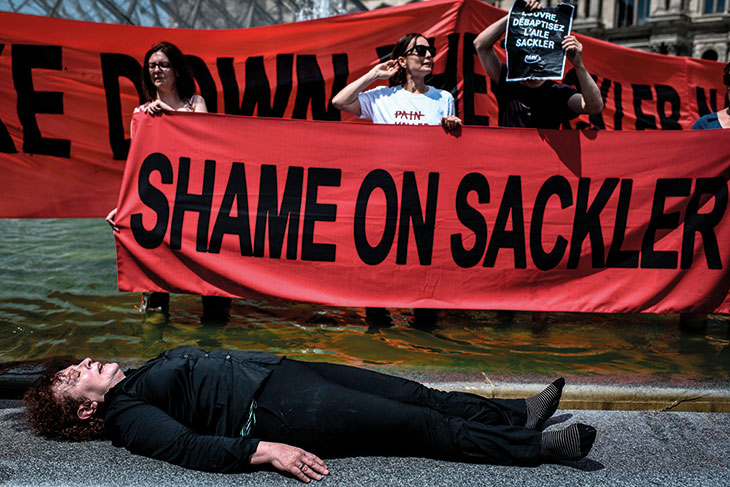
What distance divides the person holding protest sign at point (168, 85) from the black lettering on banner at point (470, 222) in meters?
1.90

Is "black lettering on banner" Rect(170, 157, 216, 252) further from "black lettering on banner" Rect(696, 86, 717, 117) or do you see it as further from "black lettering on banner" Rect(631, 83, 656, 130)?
"black lettering on banner" Rect(696, 86, 717, 117)

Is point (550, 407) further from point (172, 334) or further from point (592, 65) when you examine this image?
point (592, 65)

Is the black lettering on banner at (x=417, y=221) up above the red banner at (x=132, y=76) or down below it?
below

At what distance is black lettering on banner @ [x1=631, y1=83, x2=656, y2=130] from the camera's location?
22.1 ft

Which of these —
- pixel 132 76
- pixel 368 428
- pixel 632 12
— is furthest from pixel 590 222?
pixel 632 12

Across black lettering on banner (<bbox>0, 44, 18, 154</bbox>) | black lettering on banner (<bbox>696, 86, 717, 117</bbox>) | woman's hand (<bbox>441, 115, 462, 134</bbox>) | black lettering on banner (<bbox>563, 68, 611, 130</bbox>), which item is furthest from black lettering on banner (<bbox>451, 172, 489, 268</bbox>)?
black lettering on banner (<bbox>0, 44, 18, 154</bbox>)

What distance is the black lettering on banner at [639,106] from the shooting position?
674 centimetres

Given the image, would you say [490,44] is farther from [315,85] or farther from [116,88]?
[116,88]

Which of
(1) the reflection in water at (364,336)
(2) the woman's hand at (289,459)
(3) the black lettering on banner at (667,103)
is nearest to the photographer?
(2) the woman's hand at (289,459)

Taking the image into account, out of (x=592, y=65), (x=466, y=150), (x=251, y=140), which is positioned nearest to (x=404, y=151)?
(x=466, y=150)

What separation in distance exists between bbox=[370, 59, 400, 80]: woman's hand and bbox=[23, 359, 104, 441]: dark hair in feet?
9.28

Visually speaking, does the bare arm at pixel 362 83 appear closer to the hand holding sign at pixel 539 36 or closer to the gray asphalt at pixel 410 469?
the hand holding sign at pixel 539 36

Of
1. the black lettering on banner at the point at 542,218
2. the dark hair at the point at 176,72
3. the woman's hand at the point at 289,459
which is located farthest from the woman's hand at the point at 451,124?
the woman's hand at the point at 289,459

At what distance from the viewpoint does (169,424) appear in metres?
2.81
